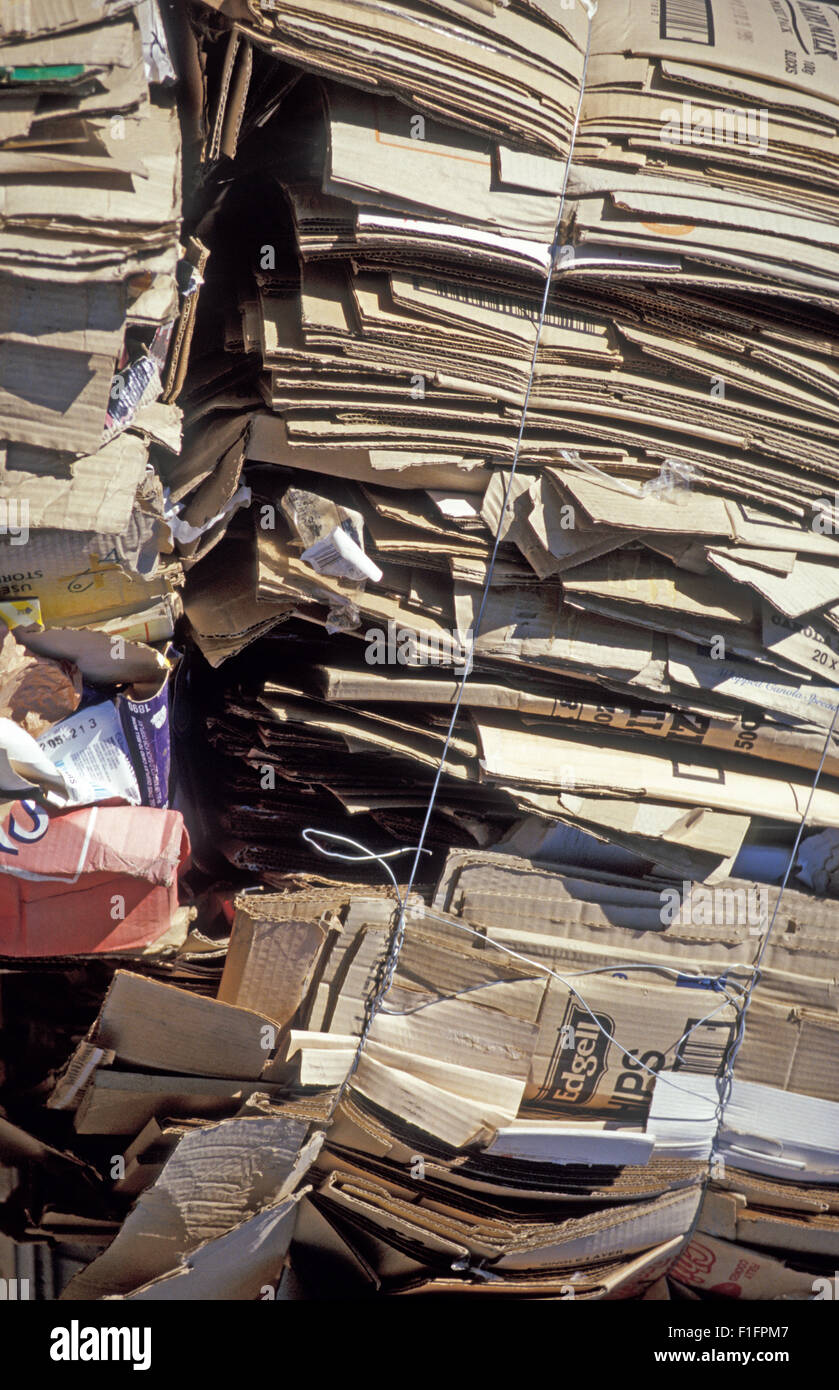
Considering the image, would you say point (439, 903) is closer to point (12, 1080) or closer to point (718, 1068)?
point (718, 1068)

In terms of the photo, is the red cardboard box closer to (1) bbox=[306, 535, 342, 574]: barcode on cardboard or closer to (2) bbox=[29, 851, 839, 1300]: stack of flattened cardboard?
(2) bbox=[29, 851, 839, 1300]: stack of flattened cardboard

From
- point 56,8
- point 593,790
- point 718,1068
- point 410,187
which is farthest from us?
point 718,1068

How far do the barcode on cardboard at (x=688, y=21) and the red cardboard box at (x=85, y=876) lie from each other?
5.97 ft

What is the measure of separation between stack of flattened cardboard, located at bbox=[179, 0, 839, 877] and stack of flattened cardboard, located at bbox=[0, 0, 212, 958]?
16cm

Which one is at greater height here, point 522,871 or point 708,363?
point 708,363

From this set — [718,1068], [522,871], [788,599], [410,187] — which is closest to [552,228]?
[410,187]

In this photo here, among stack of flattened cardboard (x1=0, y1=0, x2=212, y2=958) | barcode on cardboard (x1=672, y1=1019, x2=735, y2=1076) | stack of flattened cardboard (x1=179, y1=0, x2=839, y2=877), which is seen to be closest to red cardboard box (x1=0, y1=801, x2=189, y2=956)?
stack of flattened cardboard (x1=0, y1=0, x2=212, y2=958)

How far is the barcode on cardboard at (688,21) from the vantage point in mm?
2119

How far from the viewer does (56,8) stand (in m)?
1.67

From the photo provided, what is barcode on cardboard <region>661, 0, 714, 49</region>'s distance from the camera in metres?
2.12

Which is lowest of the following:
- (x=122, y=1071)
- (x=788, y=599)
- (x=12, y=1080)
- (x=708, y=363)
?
(x=12, y=1080)

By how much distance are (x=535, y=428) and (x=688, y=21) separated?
854 millimetres

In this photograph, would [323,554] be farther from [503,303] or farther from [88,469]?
[503,303]

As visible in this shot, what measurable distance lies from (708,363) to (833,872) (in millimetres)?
1153
